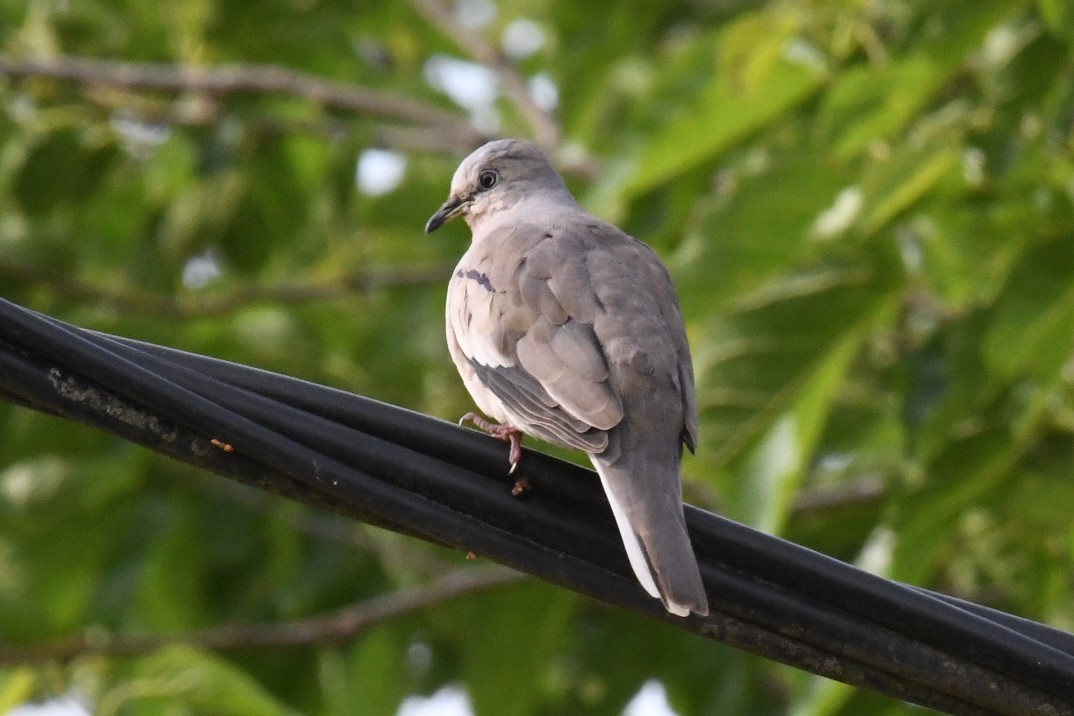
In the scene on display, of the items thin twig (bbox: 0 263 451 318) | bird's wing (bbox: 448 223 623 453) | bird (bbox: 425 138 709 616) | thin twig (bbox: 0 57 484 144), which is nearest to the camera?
bird (bbox: 425 138 709 616)

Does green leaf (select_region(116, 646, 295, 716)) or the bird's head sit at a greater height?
the bird's head

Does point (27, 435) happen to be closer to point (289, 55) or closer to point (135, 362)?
point (289, 55)

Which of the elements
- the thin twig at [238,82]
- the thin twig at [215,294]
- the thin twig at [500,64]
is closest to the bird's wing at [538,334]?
the thin twig at [215,294]

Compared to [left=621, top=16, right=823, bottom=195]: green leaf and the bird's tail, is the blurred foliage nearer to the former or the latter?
[left=621, top=16, right=823, bottom=195]: green leaf

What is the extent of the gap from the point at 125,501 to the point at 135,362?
12.7ft

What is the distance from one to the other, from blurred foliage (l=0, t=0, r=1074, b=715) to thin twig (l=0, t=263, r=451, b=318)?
0.02 metres

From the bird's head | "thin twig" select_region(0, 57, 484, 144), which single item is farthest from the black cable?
"thin twig" select_region(0, 57, 484, 144)

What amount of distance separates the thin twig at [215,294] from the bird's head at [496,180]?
1.28 metres

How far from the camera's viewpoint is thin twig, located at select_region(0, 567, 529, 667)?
579 cm

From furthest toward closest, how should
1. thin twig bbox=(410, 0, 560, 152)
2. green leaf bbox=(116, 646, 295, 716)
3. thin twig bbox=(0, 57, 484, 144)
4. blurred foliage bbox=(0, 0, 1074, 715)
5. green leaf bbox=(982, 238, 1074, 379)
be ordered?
thin twig bbox=(410, 0, 560, 152), thin twig bbox=(0, 57, 484, 144), green leaf bbox=(116, 646, 295, 716), blurred foliage bbox=(0, 0, 1074, 715), green leaf bbox=(982, 238, 1074, 379)

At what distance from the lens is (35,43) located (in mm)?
7184

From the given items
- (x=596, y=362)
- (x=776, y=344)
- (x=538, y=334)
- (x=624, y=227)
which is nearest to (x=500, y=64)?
(x=624, y=227)

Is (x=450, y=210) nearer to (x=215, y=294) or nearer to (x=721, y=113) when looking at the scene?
(x=721, y=113)

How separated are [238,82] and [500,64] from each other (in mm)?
1529
